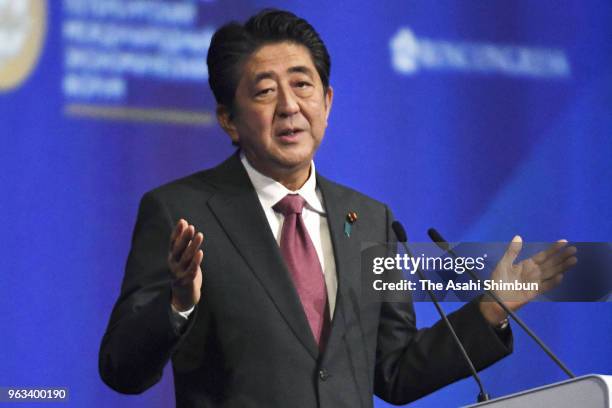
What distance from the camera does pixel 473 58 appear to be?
12.3 ft

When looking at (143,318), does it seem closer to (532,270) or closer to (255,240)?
(255,240)

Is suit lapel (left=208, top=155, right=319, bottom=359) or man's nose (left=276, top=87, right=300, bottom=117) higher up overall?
man's nose (left=276, top=87, right=300, bottom=117)

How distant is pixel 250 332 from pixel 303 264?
24cm

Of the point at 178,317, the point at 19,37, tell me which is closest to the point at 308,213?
the point at 178,317

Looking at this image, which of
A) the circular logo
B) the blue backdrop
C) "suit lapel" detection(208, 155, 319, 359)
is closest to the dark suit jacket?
"suit lapel" detection(208, 155, 319, 359)

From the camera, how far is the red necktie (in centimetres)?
249

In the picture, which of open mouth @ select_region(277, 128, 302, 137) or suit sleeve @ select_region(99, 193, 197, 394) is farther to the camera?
open mouth @ select_region(277, 128, 302, 137)

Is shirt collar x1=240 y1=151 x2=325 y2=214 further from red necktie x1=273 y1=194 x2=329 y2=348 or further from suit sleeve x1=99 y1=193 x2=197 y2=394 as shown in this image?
suit sleeve x1=99 y1=193 x2=197 y2=394

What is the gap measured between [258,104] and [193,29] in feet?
2.77

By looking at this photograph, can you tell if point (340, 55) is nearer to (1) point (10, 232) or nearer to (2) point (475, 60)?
(2) point (475, 60)

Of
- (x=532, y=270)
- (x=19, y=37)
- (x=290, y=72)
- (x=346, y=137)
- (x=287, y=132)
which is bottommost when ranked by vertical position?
(x=532, y=270)

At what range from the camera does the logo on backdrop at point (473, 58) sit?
3.66 metres

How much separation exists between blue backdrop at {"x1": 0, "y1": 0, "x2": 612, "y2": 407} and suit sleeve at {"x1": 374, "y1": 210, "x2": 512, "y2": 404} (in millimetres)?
871

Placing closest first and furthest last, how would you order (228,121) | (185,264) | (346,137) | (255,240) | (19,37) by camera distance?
(185,264) < (255,240) < (228,121) < (19,37) < (346,137)
